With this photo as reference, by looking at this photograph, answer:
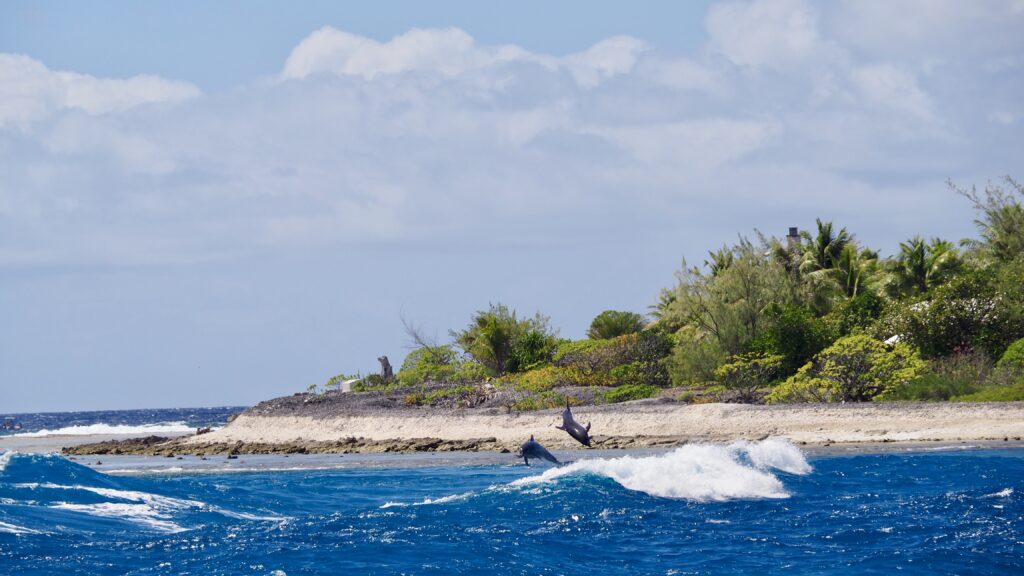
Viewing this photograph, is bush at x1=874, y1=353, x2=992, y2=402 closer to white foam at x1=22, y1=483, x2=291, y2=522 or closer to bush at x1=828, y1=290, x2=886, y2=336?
bush at x1=828, y1=290, x2=886, y2=336

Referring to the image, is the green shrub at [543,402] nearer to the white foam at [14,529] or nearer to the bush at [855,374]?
the bush at [855,374]

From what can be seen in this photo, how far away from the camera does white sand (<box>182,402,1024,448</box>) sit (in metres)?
Answer: 28.6

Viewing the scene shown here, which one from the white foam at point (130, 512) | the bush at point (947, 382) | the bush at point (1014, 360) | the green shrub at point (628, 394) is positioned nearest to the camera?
the white foam at point (130, 512)

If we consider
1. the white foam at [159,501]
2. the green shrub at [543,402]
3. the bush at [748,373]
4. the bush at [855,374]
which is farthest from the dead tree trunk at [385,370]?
the white foam at [159,501]

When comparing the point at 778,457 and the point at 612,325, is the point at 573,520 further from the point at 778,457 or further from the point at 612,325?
the point at 612,325

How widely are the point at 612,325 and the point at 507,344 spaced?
6.23m

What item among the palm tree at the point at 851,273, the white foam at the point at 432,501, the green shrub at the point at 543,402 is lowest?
the white foam at the point at 432,501

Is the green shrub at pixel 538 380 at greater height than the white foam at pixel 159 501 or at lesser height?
greater

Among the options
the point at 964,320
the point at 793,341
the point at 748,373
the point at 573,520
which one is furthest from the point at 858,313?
the point at 573,520

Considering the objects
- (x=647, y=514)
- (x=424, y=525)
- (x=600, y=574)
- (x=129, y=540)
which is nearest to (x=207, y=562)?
(x=129, y=540)

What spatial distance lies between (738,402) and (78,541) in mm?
23866

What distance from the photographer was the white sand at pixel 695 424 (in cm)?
2861

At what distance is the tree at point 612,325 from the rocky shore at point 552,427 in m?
13.0

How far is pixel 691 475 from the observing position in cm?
1972
